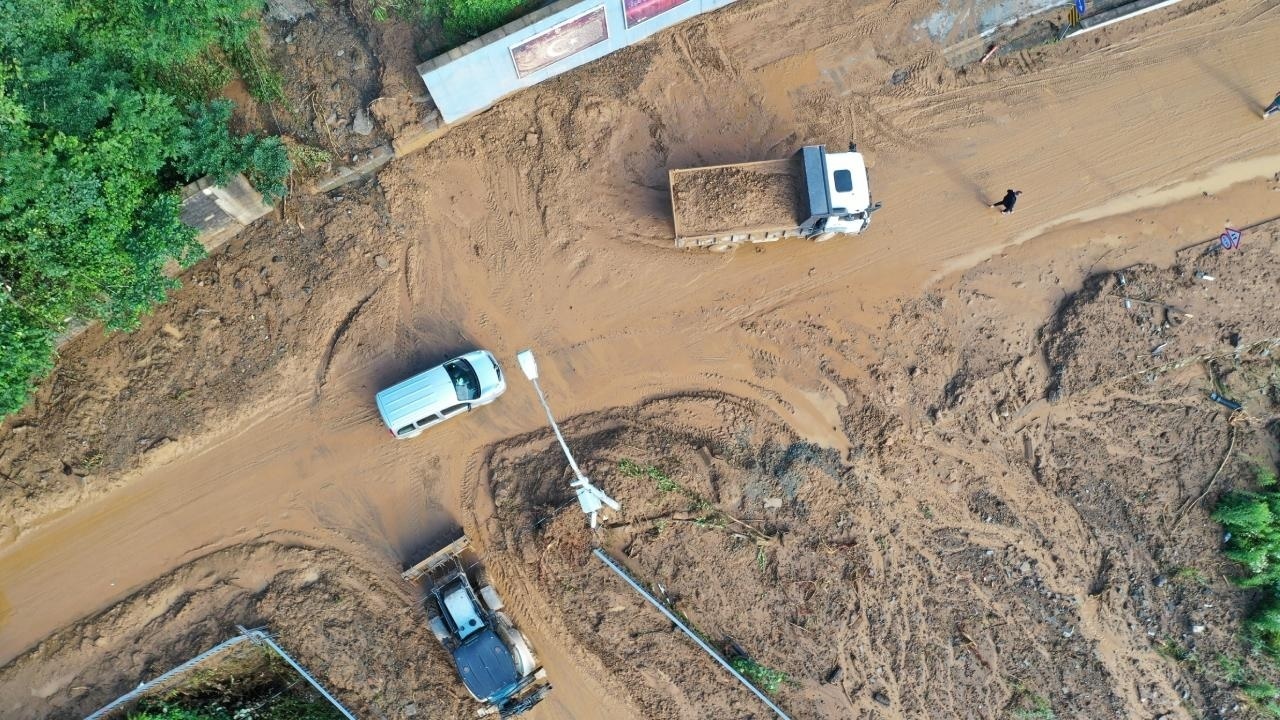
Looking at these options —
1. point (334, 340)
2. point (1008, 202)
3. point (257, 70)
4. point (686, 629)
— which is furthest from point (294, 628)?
point (1008, 202)

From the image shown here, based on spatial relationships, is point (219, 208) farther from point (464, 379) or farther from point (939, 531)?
point (939, 531)

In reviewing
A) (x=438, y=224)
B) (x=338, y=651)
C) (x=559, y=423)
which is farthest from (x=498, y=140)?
(x=338, y=651)

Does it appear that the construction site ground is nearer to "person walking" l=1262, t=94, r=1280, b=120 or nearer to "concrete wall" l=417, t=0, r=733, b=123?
"person walking" l=1262, t=94, r=1280, b=120

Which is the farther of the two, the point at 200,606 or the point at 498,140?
the point at 498,140

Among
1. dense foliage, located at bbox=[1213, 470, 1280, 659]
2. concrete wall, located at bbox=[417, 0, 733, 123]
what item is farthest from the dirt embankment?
concrete wall, located at bbox=[417, 0, 733, 123]

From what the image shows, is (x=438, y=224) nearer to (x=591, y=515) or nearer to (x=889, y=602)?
(x=591, y=515)

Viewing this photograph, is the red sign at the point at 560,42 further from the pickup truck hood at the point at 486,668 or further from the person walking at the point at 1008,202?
the pickup truck hood at the point at 486,668

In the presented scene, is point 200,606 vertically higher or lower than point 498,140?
lower

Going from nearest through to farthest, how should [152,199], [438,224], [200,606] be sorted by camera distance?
[152,199] → [200,606] → [438,224]
